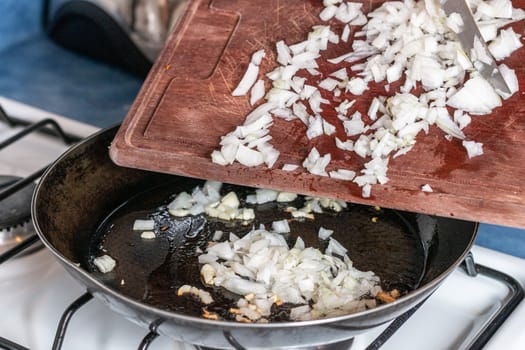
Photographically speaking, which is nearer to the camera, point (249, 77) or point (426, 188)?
point (426, 188)

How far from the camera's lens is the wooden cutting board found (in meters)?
0.81

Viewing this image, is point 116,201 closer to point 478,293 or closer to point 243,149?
point 243,149

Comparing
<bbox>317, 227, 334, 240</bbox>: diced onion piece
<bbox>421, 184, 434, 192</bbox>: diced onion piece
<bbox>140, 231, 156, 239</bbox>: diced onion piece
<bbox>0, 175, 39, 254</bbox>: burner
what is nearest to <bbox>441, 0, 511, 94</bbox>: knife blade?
<bbox>421, 184, 434, 192</bbox>: diced onion piece

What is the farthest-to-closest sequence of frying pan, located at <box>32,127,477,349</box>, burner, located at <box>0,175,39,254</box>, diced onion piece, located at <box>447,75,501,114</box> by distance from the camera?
burner, located at <box>0,175,39,254</box> → diced onion piece, located at <box>447,75,501,114</box> → frying pan, located at <box>32,127,477,349</box>

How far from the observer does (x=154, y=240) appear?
950 millimetres

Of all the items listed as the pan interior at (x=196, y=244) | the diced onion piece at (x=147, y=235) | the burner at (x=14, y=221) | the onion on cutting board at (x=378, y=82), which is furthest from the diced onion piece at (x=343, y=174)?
the burner at (x=14, y=221)

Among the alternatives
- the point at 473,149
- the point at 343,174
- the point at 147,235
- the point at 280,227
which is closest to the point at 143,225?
the point at 147,235

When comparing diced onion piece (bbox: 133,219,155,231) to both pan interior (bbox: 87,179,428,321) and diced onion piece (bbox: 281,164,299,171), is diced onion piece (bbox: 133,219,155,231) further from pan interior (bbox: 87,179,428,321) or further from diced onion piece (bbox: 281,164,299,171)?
diced onion piece (bbox: 281,164,299,171)

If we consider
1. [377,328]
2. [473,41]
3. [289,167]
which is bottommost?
[377,328]

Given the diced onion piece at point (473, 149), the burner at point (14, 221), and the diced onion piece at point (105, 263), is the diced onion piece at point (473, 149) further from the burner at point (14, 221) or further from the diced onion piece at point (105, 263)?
the burner at point (14, 221)

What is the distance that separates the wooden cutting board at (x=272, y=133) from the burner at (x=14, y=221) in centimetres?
19

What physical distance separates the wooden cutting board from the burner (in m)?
0.19

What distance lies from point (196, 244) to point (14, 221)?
10.3 inches

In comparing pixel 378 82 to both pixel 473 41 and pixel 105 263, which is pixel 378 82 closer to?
pixel 473 41
